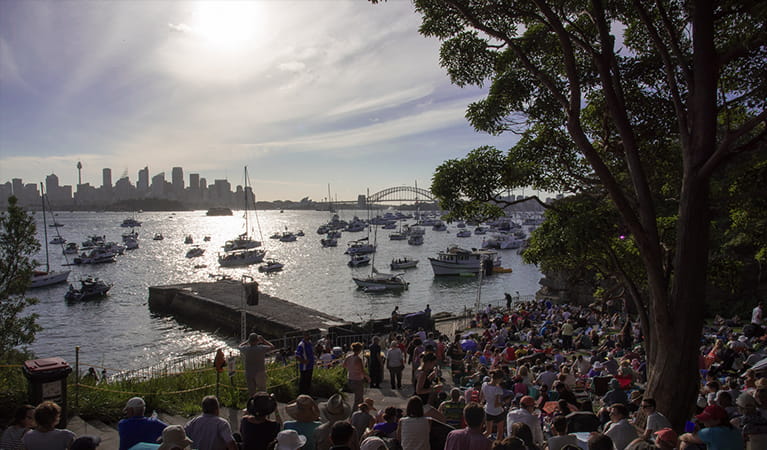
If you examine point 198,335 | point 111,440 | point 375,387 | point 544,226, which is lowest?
point 198,335

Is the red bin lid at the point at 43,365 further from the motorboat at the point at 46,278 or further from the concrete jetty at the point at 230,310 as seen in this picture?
the motorboat at the point at 46,278

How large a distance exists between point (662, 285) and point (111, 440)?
8.82 metres

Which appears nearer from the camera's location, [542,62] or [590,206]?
[590,206]

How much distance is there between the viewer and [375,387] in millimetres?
12523

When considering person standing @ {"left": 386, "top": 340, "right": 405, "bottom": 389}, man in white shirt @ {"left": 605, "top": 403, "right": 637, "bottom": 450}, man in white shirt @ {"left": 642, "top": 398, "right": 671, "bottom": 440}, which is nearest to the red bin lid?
person standing @ {"left": 386, "top": 340, "right": 405, "bottom": 389}

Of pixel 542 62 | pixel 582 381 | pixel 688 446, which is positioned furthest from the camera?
pixel 582 381

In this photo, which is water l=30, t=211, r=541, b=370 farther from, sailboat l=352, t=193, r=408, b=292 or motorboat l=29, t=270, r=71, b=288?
sailboat l=352, t=193, r=408, b=292

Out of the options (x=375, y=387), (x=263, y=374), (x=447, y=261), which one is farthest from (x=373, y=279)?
(x=263, y=374)

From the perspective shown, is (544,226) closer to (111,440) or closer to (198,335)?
(111,440)

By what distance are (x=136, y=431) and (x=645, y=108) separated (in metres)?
9.53

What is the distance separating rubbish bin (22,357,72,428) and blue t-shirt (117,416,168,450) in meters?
2.64

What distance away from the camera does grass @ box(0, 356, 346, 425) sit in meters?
8.57

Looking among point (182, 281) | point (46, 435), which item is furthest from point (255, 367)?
point (182, 281)

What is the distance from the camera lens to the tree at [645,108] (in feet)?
23.6
